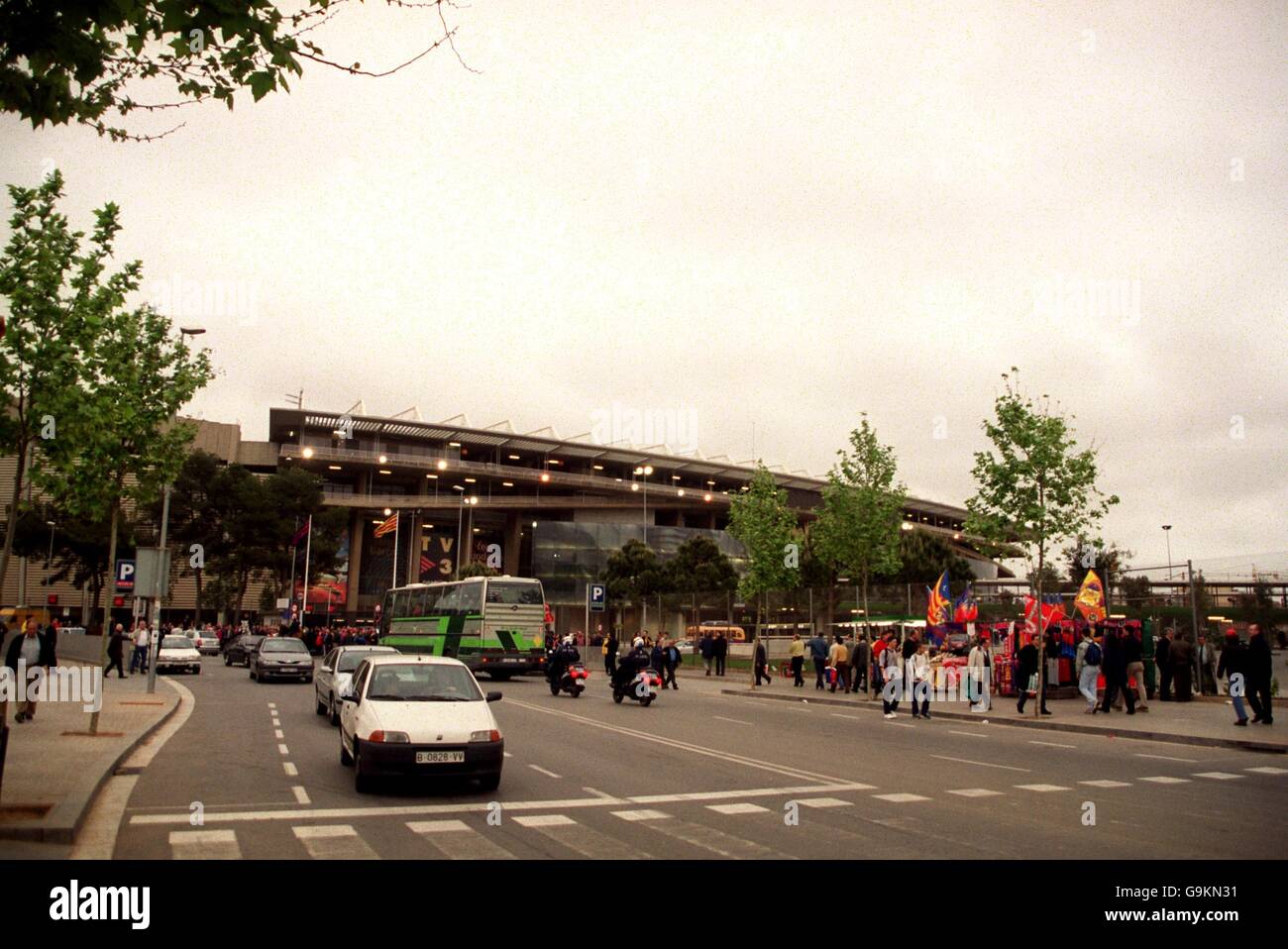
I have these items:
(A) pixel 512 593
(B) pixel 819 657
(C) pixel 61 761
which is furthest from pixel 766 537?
(C) pixel 61 761

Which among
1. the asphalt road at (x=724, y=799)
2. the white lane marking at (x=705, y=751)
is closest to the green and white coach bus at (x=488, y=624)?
the white lane marking at (x=705, y=751)

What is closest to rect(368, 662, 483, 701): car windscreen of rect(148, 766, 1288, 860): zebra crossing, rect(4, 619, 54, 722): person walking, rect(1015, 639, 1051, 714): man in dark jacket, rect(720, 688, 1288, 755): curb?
rect(148, 766, 1288, 860): zebra crossing

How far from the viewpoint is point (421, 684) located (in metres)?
12.3

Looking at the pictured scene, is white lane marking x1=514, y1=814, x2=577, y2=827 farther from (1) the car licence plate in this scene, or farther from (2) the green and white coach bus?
(2) the green and white coach bus

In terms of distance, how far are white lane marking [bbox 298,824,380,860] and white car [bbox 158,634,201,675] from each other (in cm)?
3277

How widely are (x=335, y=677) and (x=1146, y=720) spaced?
56.8 ft

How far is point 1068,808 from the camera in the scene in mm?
10391

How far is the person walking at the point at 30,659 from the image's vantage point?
A: 17000 millimetres

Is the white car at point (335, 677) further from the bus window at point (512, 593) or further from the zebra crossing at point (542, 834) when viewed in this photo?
the bus window at point (512, 593)

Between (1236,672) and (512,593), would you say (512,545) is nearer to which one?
(512,593)
